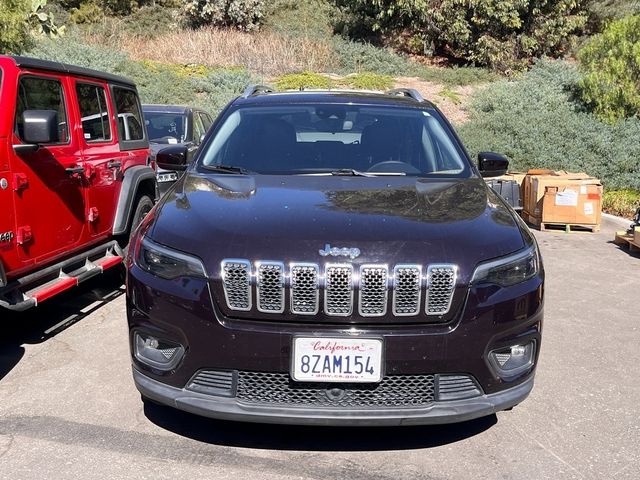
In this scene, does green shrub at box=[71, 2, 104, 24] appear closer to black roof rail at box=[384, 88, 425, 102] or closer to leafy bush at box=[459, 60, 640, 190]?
leafy bush at box=[459, 60, 640, 190]

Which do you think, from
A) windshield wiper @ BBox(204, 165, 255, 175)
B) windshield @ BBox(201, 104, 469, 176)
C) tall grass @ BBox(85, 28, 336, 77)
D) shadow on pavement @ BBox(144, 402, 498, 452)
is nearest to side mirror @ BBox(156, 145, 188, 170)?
windshield @ BBox(201, 104, 469, 176)

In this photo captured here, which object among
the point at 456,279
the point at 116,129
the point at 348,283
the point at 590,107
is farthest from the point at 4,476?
the point at 590,107

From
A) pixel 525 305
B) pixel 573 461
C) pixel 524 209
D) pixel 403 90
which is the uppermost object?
pixel 403 90

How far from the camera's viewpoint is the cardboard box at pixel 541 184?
997 centimetres

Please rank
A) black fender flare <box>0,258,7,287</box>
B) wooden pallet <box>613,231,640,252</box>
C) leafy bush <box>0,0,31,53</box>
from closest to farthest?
black fender flare <box>0,258,7,287</box> < wooden pallet <box>613,231,640,252</box> < leafy bush <box>0,0,31,53</box>

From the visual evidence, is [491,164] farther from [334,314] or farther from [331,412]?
[331,412]

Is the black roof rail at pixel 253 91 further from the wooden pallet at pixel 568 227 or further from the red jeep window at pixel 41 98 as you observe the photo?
the wooden pallet at pixel 568 227

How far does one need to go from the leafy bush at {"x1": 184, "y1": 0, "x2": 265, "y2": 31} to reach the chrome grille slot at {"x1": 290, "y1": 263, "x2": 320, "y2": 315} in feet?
87.2

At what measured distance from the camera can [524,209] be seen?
1115cm

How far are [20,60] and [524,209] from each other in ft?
28.0

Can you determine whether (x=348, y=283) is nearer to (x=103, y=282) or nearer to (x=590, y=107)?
(x=103, y=282)

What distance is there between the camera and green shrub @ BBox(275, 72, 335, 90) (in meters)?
19.9

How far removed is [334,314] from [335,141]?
192cm

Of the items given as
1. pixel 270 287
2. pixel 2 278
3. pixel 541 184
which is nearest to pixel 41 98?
pixel 2 278
